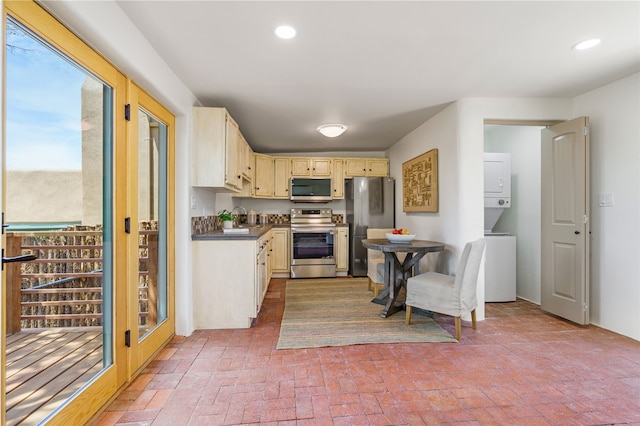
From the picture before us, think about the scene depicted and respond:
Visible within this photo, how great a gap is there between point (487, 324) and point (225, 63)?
3.44 meters

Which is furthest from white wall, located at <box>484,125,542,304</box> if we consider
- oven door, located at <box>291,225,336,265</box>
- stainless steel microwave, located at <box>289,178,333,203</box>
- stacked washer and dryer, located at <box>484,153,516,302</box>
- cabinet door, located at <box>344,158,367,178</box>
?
stainless steel microwave, located at <box>289,178,333,203</box>

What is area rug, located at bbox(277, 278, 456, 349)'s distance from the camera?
2.56 meters

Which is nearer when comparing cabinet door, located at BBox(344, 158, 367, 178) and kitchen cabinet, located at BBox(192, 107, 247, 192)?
kitchen cabinet, located at BBox(192, 107, 247, 192)

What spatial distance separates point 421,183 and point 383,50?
216 cm

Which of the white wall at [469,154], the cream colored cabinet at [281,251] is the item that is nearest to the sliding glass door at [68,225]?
the cream colored cabinet at [281,251]

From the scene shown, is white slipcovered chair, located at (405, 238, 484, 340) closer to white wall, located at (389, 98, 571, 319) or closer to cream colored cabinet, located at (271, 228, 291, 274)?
white wall, located at (389, 98, 571, 319)

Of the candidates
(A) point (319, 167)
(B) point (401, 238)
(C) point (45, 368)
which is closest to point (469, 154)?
(B) point (401, 238)

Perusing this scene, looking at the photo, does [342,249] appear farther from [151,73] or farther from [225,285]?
[151,73]

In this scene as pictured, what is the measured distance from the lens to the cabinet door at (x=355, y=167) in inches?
211

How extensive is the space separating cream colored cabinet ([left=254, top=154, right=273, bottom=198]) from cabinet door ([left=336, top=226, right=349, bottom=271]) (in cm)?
143

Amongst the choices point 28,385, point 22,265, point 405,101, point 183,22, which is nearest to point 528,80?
point 405,101

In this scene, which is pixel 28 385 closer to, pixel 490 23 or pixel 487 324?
pixel 490 23

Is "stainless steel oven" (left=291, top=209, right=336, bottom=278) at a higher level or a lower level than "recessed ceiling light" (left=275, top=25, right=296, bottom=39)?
lower

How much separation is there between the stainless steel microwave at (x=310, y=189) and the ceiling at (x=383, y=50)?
1.91 metres
